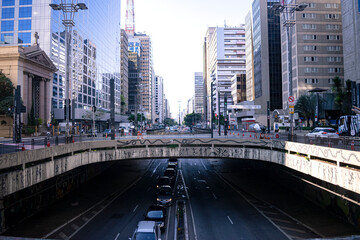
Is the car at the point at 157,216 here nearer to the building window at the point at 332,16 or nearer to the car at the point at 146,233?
the car at the point at 146,233

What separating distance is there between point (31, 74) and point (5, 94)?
807 cm

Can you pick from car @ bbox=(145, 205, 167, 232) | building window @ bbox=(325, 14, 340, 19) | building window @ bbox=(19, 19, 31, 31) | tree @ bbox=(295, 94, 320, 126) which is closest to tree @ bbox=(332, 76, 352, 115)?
tree @ bbox=(295, 94, 320, 126)

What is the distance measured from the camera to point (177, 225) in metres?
22.4

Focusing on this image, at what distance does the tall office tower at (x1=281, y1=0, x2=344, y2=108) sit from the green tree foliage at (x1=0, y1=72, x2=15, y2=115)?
66.8 meters

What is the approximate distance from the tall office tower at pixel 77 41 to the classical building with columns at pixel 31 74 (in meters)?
5.06

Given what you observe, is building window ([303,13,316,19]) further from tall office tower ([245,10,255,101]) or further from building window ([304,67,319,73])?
tall office tower ([245,10,255,101])

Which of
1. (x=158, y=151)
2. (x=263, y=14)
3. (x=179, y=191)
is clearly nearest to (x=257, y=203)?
(x=179, y=191)

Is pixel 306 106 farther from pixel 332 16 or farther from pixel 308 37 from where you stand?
pixel 332 16

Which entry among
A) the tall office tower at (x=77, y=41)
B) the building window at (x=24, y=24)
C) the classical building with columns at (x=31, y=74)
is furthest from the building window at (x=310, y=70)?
the building window at (x=24, y=24)

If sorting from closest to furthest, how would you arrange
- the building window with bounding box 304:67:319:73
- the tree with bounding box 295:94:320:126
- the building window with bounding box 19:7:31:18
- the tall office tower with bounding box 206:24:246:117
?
1. the tree with bounding box 295:94:320:126
2. the building window with bounding box 19:7:31:18
3. the building window with bounding box 304:67:319:73
4. the tall office tower with bounding box 206:24:246:117

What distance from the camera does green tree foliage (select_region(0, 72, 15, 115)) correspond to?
4231cm

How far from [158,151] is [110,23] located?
96630 millimetres

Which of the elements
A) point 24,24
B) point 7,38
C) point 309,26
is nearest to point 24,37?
point 24,24

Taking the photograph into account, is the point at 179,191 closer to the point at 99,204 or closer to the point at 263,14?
the point at 99,204
